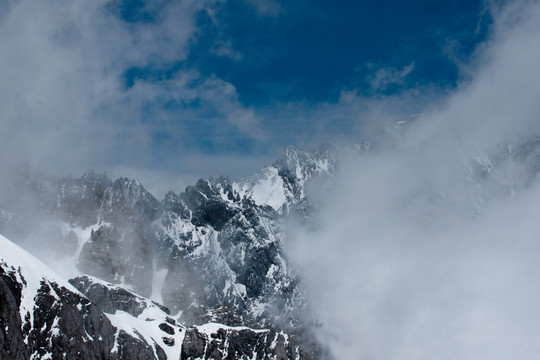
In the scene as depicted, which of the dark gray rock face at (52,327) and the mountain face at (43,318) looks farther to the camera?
the mountain face at (43,318)

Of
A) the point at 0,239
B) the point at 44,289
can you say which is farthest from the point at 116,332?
the point at 0,239

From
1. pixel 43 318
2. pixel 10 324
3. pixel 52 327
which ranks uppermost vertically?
pixel 43 318

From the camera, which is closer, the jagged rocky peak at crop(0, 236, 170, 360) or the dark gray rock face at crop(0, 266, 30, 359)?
the dark gray rock face at crop(0, 266, 30, 359)

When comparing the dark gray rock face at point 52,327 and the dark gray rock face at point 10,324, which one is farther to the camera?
the dark gray rock face at point 52,327

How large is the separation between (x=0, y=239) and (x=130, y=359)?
64.1 metres

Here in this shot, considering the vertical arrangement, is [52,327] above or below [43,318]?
below

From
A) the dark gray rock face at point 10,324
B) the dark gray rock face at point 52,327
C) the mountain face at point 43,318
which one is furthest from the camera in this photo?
the mountain face at point 43,318

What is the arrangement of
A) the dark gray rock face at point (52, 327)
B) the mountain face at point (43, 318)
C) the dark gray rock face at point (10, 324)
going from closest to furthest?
the dark gray rock face at point (10, 324), the dark gray rock face at point (52, 327), the mountain face at point (43, 318)

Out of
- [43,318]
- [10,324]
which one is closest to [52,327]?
[43,318]

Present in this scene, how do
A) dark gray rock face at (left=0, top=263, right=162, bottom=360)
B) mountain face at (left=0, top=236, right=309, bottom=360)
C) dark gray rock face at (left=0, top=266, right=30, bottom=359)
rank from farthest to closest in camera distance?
mountain face at (left=0, top=236, right=309, bottom=360) → dark gray rock face at (left=0, top=263, right=162, bottom=360) → dark gray rock face at (left=0, top=266, right=30, bottom=359)

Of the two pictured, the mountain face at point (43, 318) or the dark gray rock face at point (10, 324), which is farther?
the mountain face at point (43, 318)

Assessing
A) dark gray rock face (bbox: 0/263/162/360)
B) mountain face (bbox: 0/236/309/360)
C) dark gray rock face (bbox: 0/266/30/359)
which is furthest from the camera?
mountain face (bbox: 0/236/309/360)

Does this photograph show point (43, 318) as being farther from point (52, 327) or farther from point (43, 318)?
point (52, 327)

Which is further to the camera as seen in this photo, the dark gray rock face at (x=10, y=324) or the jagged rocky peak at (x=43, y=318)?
the jagged rocky peak at (x=43, y=318)
